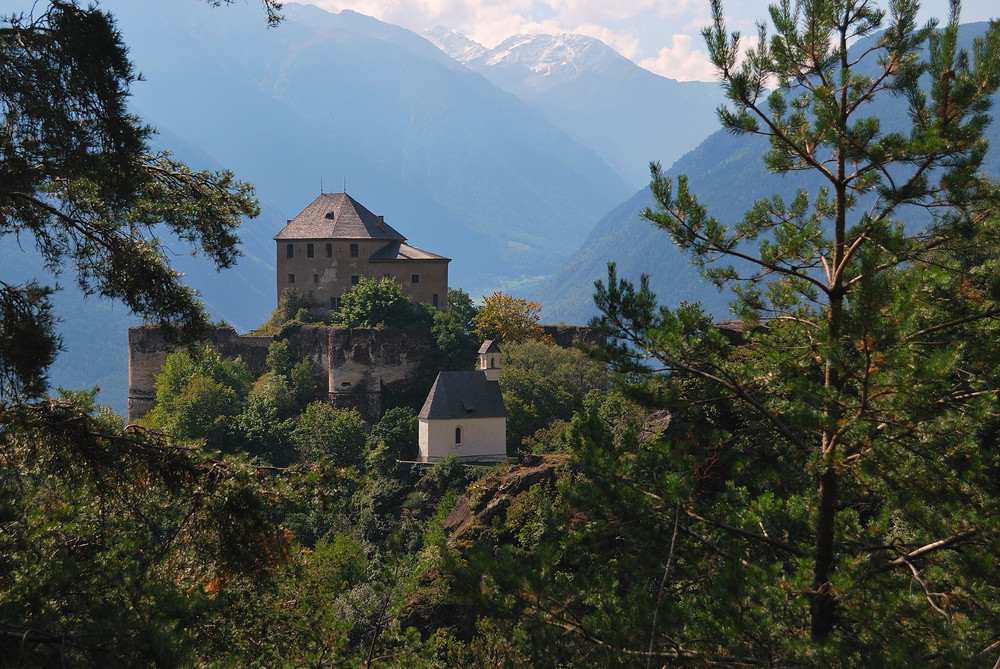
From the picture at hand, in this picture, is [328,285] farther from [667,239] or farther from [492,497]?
[667,239]

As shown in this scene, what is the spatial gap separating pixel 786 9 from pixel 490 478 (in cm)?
2195

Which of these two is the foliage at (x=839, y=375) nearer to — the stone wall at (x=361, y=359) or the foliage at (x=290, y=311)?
the stone wall at (x=361, y=359)

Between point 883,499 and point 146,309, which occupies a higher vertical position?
point 146,309

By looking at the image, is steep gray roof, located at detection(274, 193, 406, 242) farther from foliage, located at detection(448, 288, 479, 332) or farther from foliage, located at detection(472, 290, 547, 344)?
foliage, located at detection(472, 290, 547, 344)

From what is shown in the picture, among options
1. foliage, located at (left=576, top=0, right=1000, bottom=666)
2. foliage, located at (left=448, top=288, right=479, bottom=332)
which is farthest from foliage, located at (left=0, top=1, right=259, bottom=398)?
foliage, located at (left=448, top=288, right=479, bottom=332)

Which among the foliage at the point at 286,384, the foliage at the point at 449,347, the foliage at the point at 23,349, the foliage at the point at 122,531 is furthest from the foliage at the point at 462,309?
the foliage at the point at 23,349

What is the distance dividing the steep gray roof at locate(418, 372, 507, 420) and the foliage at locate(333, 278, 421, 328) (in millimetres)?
4412

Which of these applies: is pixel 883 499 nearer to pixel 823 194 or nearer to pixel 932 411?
pixel 932 411

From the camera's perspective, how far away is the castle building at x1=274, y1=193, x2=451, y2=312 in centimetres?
4628

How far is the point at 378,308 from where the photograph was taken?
4278cm

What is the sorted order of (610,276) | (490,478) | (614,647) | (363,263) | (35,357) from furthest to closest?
1. (363,263)
2. (490,478)
3. (610,276)
4. (614,647)
5. (35,357)

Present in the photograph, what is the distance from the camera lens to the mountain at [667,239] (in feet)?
438

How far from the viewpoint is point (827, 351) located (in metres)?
8.16

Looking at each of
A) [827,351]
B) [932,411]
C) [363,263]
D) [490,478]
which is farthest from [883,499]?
[363,263]
